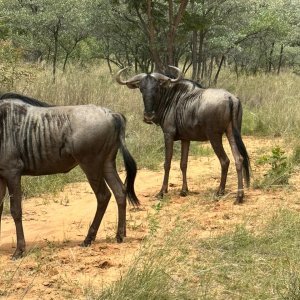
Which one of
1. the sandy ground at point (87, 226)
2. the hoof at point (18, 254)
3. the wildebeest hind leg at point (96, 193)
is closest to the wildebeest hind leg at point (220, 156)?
the sandy ground at point (87, 226)

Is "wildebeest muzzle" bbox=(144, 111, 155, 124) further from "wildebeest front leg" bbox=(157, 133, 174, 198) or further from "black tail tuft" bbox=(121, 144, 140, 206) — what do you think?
"black tail tuft" bbox=(121, 144, 140, 206)

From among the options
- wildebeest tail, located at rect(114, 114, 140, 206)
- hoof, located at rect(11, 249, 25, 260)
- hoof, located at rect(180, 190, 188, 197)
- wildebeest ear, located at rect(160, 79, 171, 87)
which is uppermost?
wildebeest ear, located at rect(160, 79, 171, 87)

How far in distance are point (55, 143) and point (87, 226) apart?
1420 mm

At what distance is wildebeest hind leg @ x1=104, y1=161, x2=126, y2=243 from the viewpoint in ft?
17.3

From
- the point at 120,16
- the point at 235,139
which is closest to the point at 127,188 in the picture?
the point at 235,139

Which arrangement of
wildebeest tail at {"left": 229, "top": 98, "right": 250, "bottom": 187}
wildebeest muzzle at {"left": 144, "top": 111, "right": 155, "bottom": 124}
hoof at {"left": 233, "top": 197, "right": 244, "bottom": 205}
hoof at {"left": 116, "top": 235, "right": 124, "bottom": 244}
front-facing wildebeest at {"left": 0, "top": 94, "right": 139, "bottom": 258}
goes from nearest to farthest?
front-facing wildebeest at {"left": 0, "top": 94, "right": 139, "bottom": 258} → hoof at {"left": 116, "top": 235, "right": 124, "bottom": 244} → hoof at {"left": 233, "top": 197, "right": 244, "bottom": 205} → wildebeest tail at {"left": 229, "top": 98, "right": 250, "bottom": 187} → wildebeest muzzle at {"left": 144, "top": 111, "right": 155, "bottom": 124}

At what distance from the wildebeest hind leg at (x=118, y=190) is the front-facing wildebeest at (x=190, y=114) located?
2275 millimetres

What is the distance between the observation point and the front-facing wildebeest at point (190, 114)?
287 inches

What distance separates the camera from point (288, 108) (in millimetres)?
13109

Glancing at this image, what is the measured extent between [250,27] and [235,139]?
18.3 metres

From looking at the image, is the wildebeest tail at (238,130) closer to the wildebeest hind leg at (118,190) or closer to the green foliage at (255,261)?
the green foliage at (255,261)

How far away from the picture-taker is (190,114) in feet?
25.1

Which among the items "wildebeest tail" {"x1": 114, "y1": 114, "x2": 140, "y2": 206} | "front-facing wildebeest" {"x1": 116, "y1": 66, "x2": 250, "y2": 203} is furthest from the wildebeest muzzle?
"wildebeest tail" {"x1": 114, "y1": 114, "x2": 140, "y2": 206}

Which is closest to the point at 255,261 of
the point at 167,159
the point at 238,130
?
the point at 238,130
